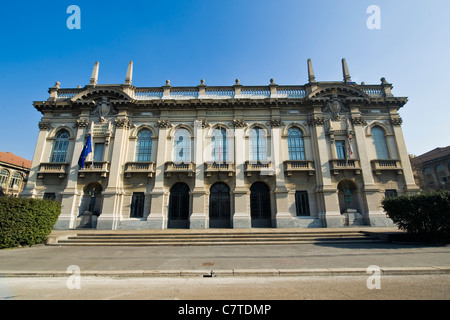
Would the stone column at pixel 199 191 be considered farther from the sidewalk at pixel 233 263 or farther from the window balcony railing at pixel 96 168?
the window balcony railing at pixel 96 168

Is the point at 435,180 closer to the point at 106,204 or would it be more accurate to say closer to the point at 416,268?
the point at 416,268

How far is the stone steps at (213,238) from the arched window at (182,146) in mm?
7283

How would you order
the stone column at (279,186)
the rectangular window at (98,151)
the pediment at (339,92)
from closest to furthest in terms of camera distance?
the stone column at (279,186)
the rectangular window at (98,151)
the pediment at (339,92)

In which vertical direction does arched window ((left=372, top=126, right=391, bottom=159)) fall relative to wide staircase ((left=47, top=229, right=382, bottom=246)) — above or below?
above

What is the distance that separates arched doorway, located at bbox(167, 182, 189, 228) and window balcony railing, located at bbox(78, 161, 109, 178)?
6020 millimetres

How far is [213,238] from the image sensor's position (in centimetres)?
1248

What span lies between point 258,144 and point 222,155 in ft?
11.6

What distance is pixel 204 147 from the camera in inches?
722

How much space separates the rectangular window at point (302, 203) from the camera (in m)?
17.1

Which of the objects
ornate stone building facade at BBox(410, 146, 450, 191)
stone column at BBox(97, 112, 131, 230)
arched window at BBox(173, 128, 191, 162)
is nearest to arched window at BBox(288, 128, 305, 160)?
arched window at BBox(173, 128, 191, 162)

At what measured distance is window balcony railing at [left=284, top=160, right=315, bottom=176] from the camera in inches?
682

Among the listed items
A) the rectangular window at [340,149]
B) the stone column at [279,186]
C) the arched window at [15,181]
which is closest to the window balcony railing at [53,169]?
the stone column at [279,186]

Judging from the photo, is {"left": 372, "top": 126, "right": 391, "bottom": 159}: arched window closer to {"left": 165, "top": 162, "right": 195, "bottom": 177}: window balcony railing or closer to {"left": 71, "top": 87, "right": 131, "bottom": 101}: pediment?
{"left": 165, "top": 162, "right": 195, "bottom": 177}: window balcony railing
